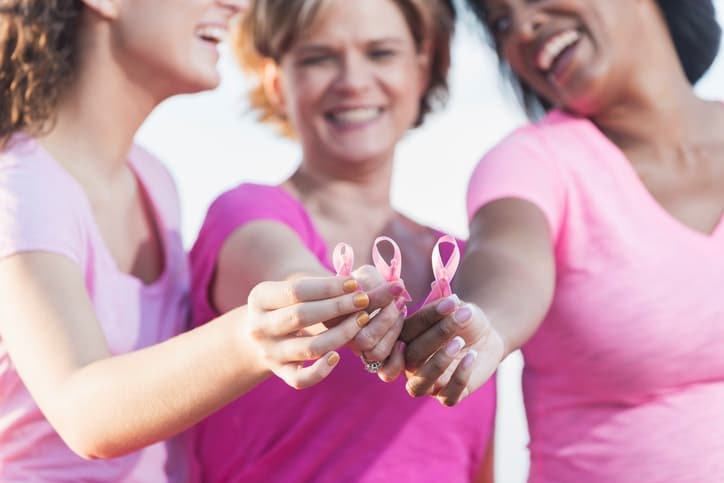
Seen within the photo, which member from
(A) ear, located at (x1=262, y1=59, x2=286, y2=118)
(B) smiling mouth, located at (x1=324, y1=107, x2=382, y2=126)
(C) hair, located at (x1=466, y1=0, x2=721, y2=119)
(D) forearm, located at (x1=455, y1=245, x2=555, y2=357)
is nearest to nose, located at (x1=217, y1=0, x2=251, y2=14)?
(A) ear, located at (x1=262, y1=59, x2=286, y2=118)

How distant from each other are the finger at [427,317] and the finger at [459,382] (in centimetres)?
6

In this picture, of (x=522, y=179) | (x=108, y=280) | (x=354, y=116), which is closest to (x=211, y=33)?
(x=354, y=116)

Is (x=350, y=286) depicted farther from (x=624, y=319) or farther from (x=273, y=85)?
(x=273, y=85)

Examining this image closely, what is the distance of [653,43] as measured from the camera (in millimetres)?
1681

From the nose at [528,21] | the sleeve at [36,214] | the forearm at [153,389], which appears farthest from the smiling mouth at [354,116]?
the forearm at [153,389]

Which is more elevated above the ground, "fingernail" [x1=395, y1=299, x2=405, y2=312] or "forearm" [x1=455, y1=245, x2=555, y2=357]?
"fingernail" [x1=395, y1=299, x2=405, y2=312]

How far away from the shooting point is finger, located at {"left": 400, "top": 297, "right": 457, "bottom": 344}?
3.59 ft

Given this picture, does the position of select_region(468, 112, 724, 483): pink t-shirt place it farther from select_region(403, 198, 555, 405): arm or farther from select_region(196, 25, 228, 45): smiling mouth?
select_region(196, 25, 228, 45): smiling mouth

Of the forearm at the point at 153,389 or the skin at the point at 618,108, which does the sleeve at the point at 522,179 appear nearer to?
the skin at the point at 618,108

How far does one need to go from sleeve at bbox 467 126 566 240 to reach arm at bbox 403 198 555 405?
1 centimetres

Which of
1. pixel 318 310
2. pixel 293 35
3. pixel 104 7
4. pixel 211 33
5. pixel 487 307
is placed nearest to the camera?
pixel 318 310

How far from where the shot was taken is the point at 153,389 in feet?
3.92

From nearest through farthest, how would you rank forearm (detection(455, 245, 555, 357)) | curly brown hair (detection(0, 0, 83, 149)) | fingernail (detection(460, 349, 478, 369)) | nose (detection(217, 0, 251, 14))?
fingernail (detection(460, 349, 478, 369)) < forearm (detection(455, 245, 555, 357)) < curly brown hair (detection(0, 0, 83, 149)) < nose (detection(217, 0, 251, 14))

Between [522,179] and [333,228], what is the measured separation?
0.42 metres
